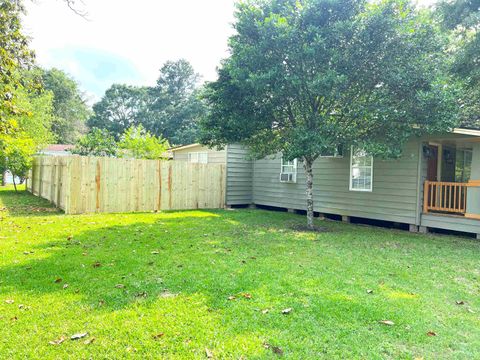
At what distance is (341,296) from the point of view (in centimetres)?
371

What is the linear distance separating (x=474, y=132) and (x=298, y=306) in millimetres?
6518

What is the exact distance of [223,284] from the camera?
13.1 feet

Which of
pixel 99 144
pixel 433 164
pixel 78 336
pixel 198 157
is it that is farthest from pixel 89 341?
pixel 99 144

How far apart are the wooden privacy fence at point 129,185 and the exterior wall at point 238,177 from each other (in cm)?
34

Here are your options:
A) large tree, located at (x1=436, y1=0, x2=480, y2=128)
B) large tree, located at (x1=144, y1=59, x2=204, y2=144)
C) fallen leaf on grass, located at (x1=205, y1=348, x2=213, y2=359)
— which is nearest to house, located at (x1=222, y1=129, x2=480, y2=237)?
large tree, located at (x1=436, y1=0, x2=480, y2=128)

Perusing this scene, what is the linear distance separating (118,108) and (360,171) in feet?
110

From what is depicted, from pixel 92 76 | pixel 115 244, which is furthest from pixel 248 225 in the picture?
pixel 92 76

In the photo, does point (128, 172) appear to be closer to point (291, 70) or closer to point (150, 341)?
point (291, 70)

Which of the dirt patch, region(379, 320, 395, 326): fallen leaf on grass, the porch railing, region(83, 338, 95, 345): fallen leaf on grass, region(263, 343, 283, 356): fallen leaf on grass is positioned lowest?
the dirt patch

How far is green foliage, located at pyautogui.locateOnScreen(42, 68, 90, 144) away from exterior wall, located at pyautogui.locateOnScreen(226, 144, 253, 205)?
25.8 metres

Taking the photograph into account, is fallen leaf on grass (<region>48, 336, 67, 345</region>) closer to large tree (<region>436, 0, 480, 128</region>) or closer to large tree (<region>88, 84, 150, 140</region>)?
large tree (<region>436, 0, 480, 128</region>)

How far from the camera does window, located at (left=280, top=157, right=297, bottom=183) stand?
11.9 metres

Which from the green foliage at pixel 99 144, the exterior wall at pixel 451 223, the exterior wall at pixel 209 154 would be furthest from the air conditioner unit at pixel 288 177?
the green foliage at pixel 99 144

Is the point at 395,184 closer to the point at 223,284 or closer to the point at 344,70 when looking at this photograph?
the point at 344,70
